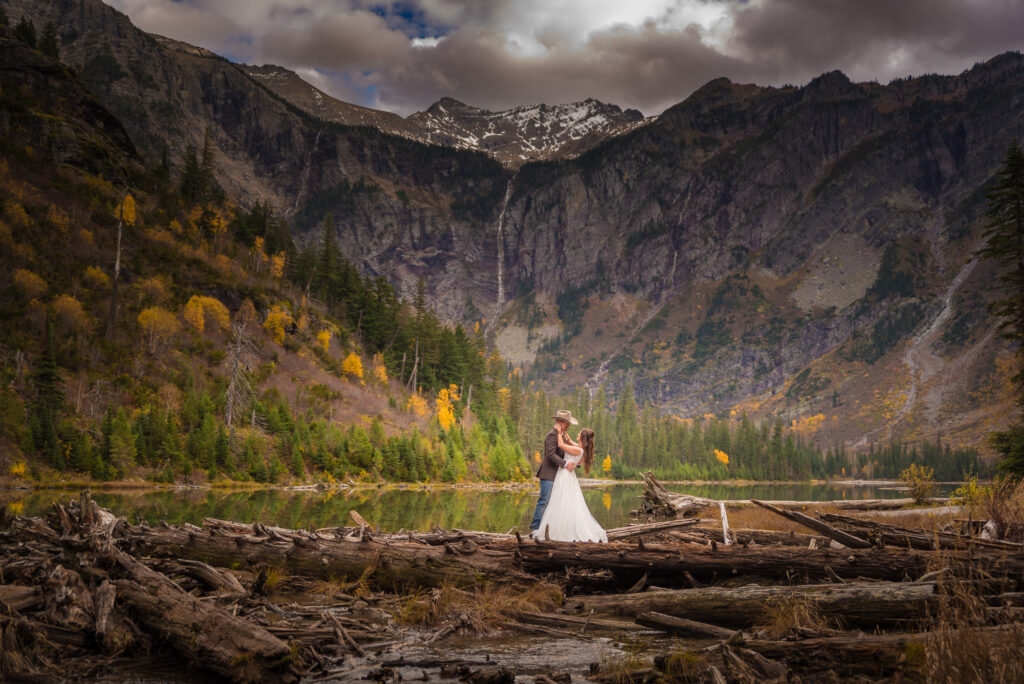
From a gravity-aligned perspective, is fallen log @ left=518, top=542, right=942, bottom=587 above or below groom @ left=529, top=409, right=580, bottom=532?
below

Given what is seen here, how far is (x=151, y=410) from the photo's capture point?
55812 mm

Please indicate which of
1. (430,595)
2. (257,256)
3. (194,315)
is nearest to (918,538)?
(430,595)

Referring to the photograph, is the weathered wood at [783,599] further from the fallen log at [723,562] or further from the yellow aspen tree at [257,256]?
the yellow aspen tree at [257,256]

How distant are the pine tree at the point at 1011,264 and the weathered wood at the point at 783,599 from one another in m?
24.2

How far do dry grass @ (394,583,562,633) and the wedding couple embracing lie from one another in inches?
77.0

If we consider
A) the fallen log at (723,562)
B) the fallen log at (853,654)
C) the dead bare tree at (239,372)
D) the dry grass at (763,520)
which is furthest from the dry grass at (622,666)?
the dead bare tree at (239,372)

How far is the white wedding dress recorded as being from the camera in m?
13.3

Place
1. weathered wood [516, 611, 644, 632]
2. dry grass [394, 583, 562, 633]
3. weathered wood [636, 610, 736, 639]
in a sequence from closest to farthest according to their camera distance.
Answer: weathered wood [636, 610, 736, 639], weathered wood [516, 611, 644, 632], dry grass [394, 583, 562, 633]

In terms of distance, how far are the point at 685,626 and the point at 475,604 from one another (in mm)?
3884

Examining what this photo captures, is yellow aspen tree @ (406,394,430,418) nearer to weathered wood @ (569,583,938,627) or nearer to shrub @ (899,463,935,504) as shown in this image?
shrub @ (899,463,935,504)

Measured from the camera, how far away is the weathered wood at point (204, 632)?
671cm

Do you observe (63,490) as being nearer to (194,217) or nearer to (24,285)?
(24,285)

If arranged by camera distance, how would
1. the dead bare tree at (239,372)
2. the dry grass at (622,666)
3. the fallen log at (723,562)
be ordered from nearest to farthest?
the dry grass at (622,666) < the fallen log at (723,562) < the dead bare tree at (239,372)

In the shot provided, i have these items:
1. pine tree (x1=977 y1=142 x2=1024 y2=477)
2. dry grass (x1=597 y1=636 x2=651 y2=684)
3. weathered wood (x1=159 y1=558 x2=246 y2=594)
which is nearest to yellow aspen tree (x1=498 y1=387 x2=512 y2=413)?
pine tree (x1=977 y1=142 x2=1024 y2=477)
